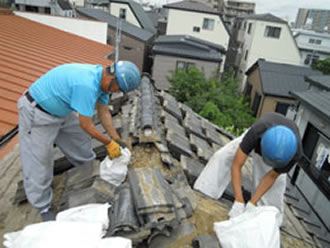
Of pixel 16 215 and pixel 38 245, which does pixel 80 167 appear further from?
pixel 38 245

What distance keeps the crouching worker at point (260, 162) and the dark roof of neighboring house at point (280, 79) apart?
15.2m

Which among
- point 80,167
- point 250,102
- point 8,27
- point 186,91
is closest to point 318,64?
point 250,102

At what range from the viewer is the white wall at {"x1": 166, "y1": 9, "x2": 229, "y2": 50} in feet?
75.3

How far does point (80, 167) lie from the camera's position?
2787mm

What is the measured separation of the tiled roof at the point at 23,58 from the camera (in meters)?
3.75

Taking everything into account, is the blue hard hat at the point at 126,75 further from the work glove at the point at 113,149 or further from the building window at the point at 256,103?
the building window at the point at 256,103

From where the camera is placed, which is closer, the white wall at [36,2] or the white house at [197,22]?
the white house at [197,22]

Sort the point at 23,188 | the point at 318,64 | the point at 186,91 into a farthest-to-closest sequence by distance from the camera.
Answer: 1. the point at 318,64
2. the point at 186,91
3. the point at 23,188

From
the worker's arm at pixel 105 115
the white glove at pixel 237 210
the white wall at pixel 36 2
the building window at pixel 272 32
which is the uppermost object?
the building window at pixel 272 32

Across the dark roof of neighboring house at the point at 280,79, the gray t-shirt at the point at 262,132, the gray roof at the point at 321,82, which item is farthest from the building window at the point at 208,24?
the gray t-shirt at the point at 262,132

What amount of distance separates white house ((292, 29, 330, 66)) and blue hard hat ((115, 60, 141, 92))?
33.7 metres

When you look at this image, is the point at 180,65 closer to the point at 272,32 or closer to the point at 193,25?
the point at 193,25

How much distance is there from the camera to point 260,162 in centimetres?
328

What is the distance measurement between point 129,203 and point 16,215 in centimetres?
118
